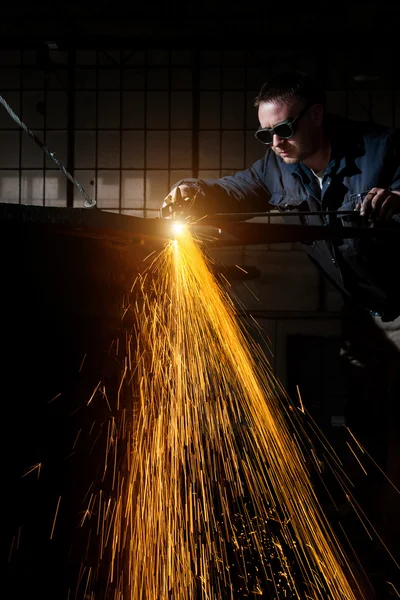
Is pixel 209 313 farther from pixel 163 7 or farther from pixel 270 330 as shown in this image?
pixel 163 7

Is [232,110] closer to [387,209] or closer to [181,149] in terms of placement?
[181,149]

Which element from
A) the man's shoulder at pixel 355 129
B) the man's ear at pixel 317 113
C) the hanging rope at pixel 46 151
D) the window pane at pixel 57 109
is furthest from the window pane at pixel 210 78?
the hanging rope at pixel 46 151

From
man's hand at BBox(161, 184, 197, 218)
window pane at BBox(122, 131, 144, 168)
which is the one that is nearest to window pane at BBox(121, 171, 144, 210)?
window pane at BBox(122, 131, 144, 168)

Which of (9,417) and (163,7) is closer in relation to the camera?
(9,417)

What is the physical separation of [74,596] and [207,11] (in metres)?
6.24

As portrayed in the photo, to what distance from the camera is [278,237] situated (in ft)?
6.40

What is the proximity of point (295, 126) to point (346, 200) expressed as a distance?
1.51 ft

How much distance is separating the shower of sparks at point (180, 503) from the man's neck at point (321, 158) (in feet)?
2.42

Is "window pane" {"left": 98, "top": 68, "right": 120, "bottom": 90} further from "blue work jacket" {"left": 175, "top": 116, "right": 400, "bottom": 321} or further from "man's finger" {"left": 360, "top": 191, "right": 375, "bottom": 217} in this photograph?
"man's finger" {"left": 360, "top": 191, "right": 375, "bottom": 217}

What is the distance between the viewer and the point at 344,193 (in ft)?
8.71

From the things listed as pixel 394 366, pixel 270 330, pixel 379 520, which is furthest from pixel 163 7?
pixel 379 520

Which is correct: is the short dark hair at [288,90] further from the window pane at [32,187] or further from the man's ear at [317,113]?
the window pane at [32,187]

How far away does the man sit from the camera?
247 cm

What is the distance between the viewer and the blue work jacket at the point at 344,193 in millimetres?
2531
